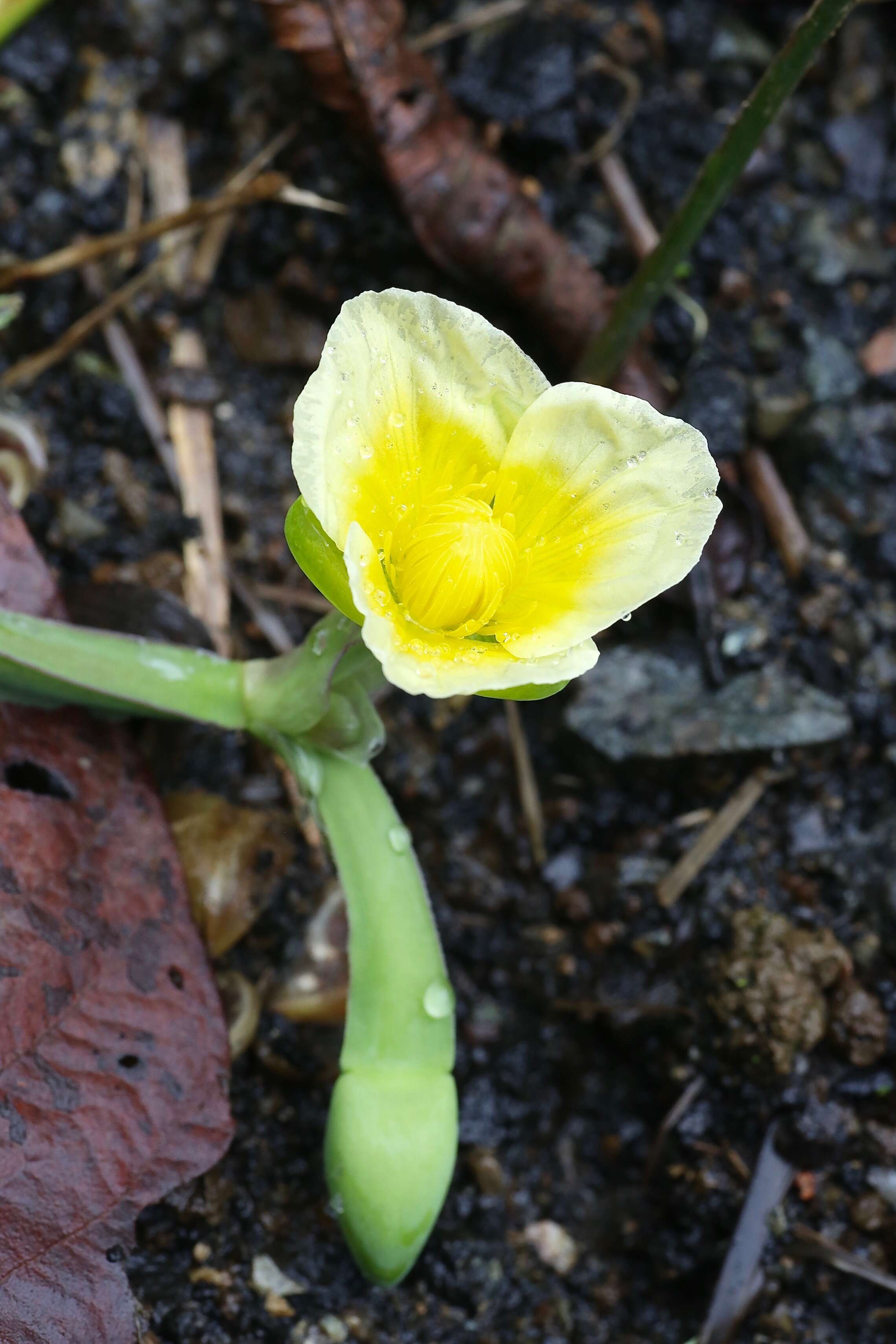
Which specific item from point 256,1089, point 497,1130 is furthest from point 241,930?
point 497,1130

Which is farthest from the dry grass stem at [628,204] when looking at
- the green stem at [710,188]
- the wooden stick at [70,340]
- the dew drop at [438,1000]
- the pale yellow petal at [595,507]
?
the dew drop at [438,1000]

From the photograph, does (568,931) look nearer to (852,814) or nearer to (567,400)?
(852,814)

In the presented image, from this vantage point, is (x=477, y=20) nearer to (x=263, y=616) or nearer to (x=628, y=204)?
(x=628, y=204)

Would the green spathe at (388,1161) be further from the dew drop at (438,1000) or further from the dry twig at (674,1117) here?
the dry twig at (674,1117)

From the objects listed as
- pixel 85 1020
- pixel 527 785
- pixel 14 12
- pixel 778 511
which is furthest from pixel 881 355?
pixel 85 1020

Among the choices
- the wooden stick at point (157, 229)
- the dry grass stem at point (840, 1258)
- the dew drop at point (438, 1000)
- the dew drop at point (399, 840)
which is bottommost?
the dry grass stem at point (840, 1258)

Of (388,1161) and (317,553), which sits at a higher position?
(317,553)

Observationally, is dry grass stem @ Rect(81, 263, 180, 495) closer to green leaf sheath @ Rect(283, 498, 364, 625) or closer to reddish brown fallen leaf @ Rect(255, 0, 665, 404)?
reddish brown fallen leaf @ Rect(255, 0, 665, 404)
